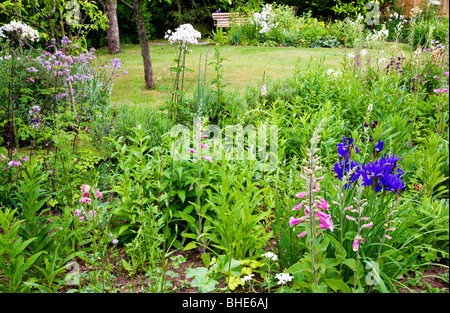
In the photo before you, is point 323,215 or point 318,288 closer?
point 323,215

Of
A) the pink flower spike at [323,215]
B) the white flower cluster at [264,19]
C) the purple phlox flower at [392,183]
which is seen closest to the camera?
the pink flower spike at [323,215]

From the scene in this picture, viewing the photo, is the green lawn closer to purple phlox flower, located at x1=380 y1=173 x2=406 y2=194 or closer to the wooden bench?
the wooden bench

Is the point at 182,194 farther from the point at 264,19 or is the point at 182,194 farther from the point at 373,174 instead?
the point at 264,19

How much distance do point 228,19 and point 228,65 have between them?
4.17 meters

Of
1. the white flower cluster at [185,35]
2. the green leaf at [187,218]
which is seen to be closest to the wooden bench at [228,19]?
the white flower cluster at [185,35]

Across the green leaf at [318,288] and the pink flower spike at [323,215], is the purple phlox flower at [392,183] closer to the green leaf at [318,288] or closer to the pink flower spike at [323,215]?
the pink flower spike at [323,215]

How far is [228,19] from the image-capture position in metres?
11.4

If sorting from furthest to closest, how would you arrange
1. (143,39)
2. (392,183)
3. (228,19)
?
(228,19) < (143,39) < (392,183)

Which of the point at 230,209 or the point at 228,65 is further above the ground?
the point at 228,65

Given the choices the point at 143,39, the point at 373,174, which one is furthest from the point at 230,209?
the point at 143,39

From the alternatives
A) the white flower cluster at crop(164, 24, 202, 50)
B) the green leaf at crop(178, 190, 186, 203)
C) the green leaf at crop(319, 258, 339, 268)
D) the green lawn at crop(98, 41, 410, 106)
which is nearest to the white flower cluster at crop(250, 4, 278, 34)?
the green lawn at crop(98, 41, 410, 106)

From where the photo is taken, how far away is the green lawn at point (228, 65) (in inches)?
239

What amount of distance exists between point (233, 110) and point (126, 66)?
564 centimetres

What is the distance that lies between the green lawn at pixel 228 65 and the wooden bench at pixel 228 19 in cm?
112
